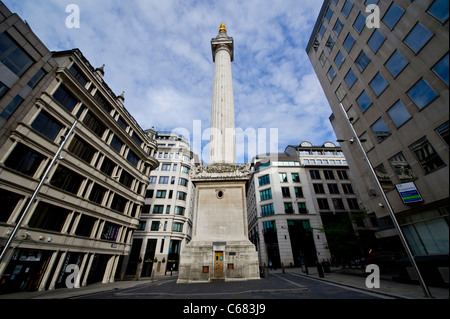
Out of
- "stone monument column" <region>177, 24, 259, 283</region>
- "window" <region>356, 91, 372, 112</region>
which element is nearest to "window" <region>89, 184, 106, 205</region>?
"stone monument column" <region>177, 24, 259, 283</region>

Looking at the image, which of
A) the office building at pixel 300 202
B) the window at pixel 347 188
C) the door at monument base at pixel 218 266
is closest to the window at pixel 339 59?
the door at monument base at pixel 218 266

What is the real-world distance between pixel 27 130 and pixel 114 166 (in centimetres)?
1131

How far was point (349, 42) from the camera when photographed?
60.6 feet

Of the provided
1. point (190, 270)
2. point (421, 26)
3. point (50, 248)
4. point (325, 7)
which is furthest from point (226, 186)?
point (325, 7)

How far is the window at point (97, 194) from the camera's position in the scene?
74.2 feet

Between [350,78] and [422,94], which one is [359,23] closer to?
[350,78]

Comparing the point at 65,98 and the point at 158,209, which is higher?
the point at 65,98

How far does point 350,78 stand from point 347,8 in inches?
308

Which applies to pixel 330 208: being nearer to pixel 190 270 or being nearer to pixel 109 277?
pixel 190 270

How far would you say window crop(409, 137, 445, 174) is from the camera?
4250 mm

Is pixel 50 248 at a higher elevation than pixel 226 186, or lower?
lower

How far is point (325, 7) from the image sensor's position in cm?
2212

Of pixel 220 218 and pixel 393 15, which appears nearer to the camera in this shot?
pixel 393 15

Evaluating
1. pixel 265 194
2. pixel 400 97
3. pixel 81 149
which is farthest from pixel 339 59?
pixel 265 194
